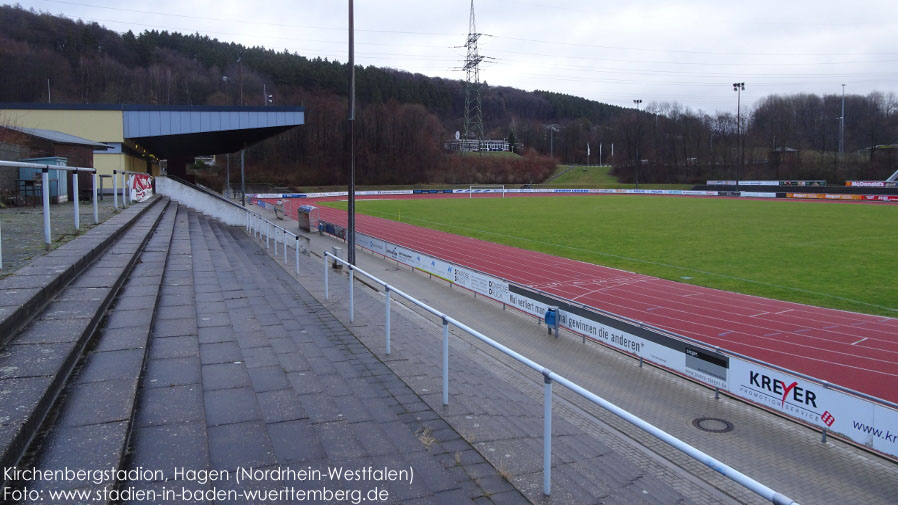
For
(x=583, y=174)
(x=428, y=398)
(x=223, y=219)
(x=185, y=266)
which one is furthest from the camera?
(x=583, y=174)

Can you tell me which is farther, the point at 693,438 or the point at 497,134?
the point at 497,134

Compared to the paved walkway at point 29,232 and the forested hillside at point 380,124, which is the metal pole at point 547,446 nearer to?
the paved walkway at point 29,232

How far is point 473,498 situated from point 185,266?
846 centimetres

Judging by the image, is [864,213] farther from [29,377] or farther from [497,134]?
[497,134]

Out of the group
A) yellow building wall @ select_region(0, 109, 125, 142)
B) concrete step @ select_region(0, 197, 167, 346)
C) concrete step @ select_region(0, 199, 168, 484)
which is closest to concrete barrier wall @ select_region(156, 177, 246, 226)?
yellow building wall @ select_region(0, 109, 125, 142)

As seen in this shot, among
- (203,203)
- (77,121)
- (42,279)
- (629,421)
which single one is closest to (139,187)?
Result: (203,203)

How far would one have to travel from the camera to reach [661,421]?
8477 mm

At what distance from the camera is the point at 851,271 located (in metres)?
21.7

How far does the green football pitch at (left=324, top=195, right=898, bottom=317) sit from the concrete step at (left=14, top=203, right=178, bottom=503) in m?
17.3

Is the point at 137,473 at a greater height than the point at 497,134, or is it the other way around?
the point at 497,134

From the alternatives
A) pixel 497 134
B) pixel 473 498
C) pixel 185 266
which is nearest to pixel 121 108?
pixel 185 266

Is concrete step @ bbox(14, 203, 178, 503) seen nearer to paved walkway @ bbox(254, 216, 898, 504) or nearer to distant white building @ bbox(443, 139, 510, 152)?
paved walkway @ bbox(254, 216, 898, 504)

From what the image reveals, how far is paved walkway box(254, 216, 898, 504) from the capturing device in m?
5.79

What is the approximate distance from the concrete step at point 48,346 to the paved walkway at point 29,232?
57 centimetres
